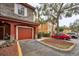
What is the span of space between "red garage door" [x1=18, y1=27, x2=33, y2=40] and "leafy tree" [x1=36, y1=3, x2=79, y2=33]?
51 centimetres

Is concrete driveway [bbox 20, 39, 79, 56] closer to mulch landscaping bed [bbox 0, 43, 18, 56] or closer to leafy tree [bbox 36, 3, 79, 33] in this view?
mulch landscaping bed [bbox 0, 43, 18, 56]

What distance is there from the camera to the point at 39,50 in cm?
425

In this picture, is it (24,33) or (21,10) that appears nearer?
(24,33)

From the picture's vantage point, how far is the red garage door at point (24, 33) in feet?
14.5

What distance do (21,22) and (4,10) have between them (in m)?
0.51

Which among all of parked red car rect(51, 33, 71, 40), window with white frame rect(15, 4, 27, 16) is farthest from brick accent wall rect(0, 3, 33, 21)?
parked red car rect(51, 33, 71, 40)

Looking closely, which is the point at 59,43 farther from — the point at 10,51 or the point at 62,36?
the point at 10,51

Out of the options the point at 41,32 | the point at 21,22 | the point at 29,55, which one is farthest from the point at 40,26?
the point at 29,55

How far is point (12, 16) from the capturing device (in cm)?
430

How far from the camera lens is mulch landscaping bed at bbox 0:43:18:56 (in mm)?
4086

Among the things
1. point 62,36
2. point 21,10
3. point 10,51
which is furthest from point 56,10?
point 10,51

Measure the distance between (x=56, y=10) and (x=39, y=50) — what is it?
1071mm

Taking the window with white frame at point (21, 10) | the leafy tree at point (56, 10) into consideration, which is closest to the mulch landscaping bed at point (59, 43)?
the leafy tree at point (56, 10)

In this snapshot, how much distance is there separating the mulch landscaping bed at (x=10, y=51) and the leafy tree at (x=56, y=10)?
1023 millimetres
